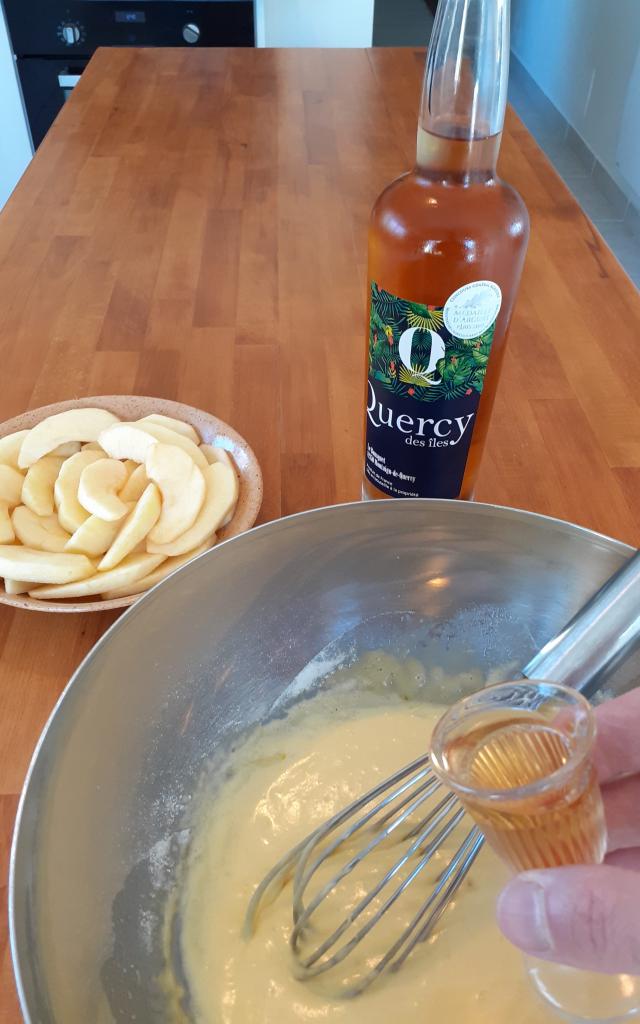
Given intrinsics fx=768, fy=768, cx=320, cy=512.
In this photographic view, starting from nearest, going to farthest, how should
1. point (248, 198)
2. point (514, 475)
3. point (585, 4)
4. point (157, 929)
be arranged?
point (157, 929)
point (514, 475)
point (248, 198)
point (585, 4)

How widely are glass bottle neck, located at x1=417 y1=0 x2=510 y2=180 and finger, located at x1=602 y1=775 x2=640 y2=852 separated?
359 mm

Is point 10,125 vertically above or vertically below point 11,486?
below

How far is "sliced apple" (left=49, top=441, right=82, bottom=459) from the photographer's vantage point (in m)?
0.59

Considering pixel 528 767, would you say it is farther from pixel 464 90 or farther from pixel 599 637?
pixel 464 90

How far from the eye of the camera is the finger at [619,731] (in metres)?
0.42

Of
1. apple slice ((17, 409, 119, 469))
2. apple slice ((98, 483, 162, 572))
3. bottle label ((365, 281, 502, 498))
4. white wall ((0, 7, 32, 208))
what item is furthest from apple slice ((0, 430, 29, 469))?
white wall ((0, 7, 32, 208))

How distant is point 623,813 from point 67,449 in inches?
18.1

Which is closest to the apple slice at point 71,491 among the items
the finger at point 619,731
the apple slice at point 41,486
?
the apple slice at point 41,486

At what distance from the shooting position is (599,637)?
41 cm

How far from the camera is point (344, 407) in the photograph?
2.32ft

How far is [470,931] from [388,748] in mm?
111

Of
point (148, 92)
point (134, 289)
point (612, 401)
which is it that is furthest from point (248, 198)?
point (612, 401)

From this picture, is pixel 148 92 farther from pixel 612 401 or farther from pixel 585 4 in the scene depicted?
pixel 585 4

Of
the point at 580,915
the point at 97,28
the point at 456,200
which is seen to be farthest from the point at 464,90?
the point at 97,28
